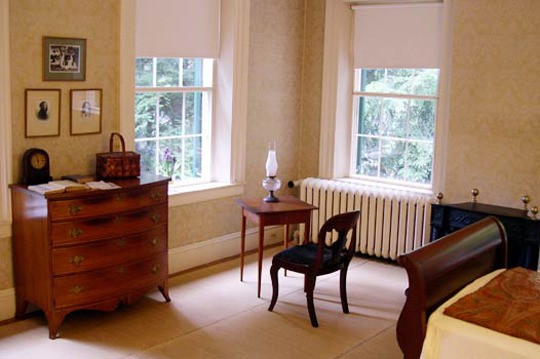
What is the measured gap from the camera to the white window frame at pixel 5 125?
4516mm

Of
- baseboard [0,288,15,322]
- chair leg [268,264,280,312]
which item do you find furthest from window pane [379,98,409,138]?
baseboard [0,288,15,322]

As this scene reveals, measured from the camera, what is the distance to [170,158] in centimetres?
594

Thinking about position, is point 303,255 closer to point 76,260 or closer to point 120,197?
point 120,197

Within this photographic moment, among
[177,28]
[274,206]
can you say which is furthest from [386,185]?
[177,28]

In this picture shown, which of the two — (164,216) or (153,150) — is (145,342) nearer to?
(164,216)

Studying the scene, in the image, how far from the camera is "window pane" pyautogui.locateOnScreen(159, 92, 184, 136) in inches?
230

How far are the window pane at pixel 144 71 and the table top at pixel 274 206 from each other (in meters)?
1.20

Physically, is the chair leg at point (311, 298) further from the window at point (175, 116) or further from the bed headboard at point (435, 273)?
the window at point (175, 116)

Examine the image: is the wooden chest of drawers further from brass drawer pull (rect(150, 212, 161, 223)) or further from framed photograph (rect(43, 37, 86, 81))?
framed photograph (rect(43, 37, 86, 81))

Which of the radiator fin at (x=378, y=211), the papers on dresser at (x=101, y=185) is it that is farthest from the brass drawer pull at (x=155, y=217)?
the radiator fin at (x=378, y=211)

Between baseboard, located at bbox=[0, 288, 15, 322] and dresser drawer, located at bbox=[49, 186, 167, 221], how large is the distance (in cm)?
76

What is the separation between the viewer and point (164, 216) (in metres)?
5.14

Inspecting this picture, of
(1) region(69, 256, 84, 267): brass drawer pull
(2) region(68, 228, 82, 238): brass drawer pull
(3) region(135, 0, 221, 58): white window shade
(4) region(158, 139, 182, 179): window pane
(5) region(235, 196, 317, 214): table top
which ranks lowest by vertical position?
(1) region(69, 256, 84, 267): brass drawer pull

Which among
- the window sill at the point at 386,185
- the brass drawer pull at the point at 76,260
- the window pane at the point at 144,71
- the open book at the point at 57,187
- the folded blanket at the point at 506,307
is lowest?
the brass drawer pull at the point at 76,260
